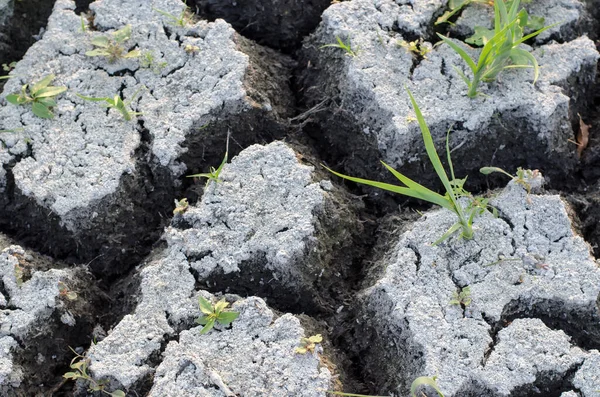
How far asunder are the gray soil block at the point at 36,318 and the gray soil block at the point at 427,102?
801mm

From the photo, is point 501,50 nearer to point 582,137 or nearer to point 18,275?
point 582,137

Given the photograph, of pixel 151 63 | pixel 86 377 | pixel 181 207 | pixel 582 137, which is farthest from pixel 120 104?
pixel 582 137

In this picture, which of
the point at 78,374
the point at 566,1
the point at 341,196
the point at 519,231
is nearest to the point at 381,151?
the point at 341,196

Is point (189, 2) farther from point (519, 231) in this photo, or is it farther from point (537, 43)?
point (519, 231)

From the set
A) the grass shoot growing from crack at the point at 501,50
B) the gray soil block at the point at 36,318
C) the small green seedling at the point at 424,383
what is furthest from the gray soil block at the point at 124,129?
the small green seedling at the point at 424,383

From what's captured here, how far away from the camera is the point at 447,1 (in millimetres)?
2248

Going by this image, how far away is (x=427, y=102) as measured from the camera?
2.07 metres

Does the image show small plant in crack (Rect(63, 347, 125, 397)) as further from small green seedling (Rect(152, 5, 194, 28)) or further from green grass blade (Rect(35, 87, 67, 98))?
small green seedling (Rect(152, 5, 194, 28))

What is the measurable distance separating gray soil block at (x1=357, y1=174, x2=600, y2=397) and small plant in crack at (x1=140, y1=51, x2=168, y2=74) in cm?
85

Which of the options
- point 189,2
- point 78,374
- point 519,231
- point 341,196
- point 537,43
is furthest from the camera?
point 189,2

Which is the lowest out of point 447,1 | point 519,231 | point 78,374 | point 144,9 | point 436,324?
point 78,374

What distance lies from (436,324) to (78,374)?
85 centimetres

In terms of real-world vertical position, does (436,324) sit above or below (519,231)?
below

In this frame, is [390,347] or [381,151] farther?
[381,151]
